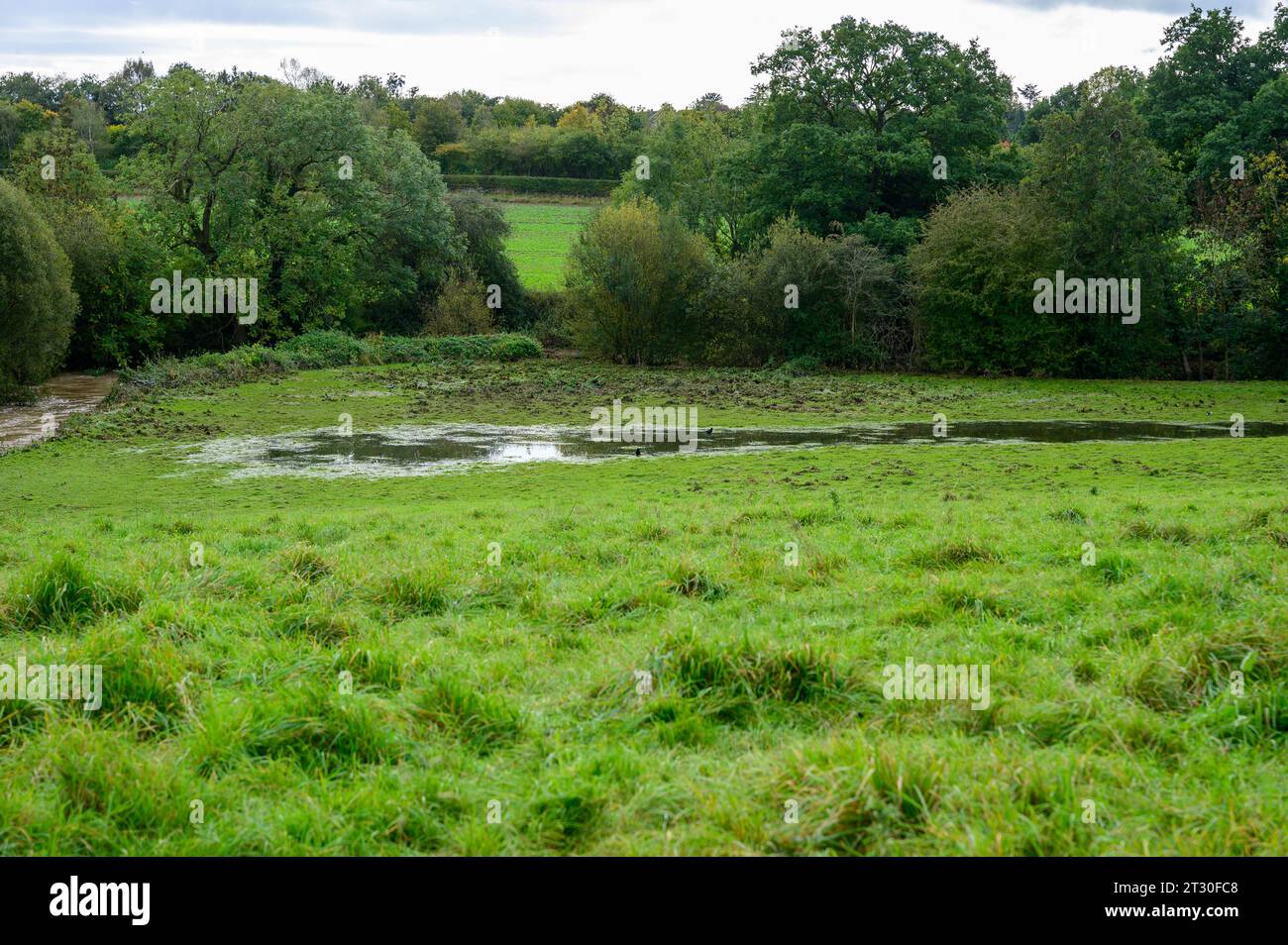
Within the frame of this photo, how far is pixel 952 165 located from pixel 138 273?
112 ft

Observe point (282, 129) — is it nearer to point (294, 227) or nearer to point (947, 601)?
point (294, 227)

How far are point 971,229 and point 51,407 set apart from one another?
31.7 m

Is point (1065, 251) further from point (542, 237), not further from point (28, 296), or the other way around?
point (542, 237)

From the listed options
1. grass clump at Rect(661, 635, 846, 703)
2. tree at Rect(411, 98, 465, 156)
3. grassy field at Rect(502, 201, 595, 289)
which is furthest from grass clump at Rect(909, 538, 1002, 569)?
tree at Rect(411, 98, 465, 156)

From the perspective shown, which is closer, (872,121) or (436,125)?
(872,121)

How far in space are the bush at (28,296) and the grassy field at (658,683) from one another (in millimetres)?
21100

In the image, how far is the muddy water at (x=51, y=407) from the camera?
26672 millimetres

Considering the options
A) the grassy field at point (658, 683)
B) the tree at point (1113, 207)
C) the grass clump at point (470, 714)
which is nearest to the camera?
the grassy field at point (658, 683)

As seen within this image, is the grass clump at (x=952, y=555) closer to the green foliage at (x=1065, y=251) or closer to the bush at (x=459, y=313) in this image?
the green foliage at (x=1065, y=251)

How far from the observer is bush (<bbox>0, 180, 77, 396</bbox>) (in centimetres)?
3047

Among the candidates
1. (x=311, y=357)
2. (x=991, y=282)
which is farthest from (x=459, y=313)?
(x=991, y=282)

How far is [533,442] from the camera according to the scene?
1009 inches

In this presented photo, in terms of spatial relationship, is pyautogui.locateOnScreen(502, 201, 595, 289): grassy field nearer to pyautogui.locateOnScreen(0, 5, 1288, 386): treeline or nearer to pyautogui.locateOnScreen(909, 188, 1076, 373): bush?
pyautogui.locateOnScreen(0, 5, 1288, 386): treeline

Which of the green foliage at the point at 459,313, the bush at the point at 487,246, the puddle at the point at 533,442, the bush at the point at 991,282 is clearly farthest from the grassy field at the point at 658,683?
the bush at the point at 487,246
